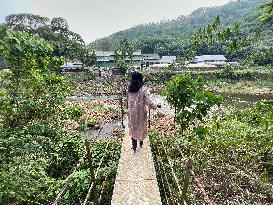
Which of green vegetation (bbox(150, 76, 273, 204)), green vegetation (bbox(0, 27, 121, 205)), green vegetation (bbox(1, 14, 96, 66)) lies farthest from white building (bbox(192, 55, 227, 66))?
green vegetation (bbox(0, 27, 121, 205))

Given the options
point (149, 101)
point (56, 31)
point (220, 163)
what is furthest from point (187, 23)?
point (149, 101)

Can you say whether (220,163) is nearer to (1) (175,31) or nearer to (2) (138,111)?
(2) (138,111)

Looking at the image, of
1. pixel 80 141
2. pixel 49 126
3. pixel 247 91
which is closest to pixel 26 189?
pixel 49 126

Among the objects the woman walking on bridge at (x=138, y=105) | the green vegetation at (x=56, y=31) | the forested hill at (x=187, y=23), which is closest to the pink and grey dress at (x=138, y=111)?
the woman walking on bridge at (x=138, y=105)

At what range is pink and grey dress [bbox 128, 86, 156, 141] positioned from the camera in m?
6.07

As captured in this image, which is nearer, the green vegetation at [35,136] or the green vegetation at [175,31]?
the green vegetation at [35,136]

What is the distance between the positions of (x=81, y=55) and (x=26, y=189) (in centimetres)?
4003

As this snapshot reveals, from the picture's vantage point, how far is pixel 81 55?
43.2 m

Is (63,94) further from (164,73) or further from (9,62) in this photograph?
(164,73)

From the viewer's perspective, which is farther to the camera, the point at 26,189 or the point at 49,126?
the point at 49,126

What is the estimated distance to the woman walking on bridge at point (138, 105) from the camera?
601cm

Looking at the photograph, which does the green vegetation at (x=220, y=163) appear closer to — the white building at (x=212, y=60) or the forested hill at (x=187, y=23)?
the white building at (x=212, y=60)

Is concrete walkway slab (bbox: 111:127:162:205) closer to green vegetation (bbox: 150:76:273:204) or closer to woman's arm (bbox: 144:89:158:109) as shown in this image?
green vegetation (bbox: 150:76:273:204)

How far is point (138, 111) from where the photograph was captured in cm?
619
